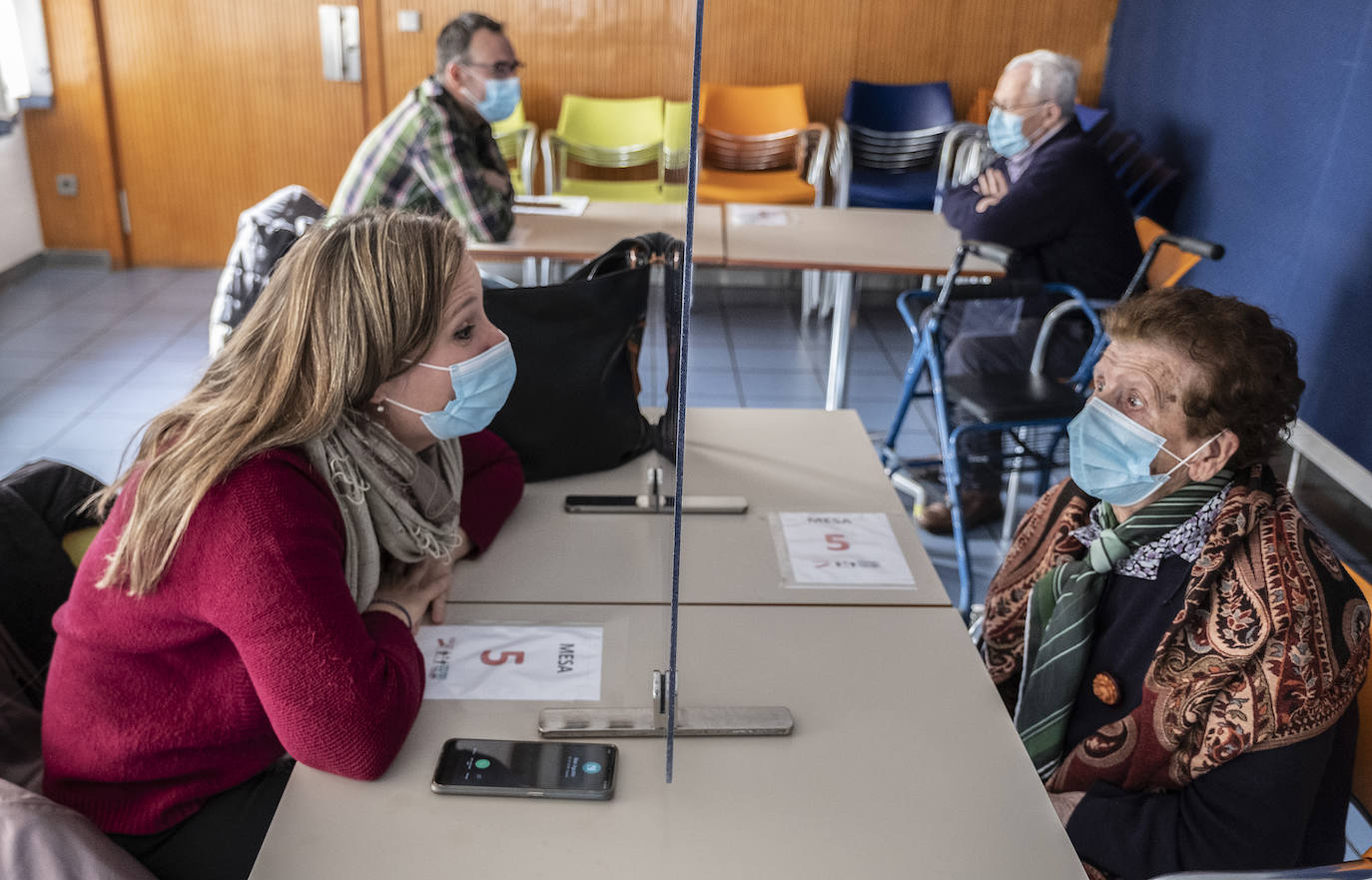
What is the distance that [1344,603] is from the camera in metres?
1.30

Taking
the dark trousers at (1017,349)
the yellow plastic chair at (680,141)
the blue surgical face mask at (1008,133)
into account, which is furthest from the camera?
the blue surgical face mask at (1008,133)

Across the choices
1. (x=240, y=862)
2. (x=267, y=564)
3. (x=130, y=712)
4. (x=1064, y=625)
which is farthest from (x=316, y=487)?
(x=1064, y=625)

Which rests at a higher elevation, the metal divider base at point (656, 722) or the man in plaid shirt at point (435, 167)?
the man in plaid shirt at point (435, 167)

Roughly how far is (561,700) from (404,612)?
24cm

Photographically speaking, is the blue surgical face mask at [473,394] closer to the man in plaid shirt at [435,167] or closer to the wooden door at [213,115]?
the man in plaid shirt at [435,167]

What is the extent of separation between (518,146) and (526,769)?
457 centimetres

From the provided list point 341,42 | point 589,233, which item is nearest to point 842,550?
point 589,233

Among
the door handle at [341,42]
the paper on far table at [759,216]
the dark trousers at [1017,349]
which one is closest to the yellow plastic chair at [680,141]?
the dark trousers at [1017,349]

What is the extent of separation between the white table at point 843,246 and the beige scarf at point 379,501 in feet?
6.67

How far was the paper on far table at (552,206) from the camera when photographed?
3.79m

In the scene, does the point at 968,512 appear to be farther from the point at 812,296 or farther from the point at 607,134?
the point at 607,134

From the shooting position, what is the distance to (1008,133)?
3.72 metres

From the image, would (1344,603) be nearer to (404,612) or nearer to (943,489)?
(404,612)

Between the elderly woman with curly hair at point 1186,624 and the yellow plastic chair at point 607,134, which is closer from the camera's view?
the elderly woman with curly hair at point 1186,624
